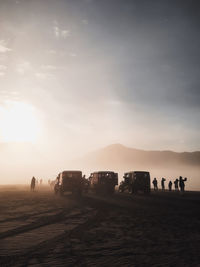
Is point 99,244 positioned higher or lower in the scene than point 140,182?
lower

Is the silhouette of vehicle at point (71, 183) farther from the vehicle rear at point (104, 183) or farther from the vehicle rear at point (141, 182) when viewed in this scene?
the vehicle rear at point (141, 182)

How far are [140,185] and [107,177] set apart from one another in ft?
13.2

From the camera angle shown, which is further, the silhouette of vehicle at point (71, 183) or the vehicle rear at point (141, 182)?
the vehicle rear at point (141, 182)

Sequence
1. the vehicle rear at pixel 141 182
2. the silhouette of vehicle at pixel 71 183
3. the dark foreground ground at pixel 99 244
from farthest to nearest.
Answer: the vehicle rear at pixel 141 182, the silhouette of vehicle at pixel 71 183, the dark foreground ground at pixel 99 244

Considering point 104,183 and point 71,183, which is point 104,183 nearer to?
point 104,183

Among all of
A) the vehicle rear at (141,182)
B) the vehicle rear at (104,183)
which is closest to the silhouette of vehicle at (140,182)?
the vehicle rear at (141,182)

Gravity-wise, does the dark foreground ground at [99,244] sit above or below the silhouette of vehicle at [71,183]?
below

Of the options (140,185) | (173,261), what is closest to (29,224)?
(173,261)

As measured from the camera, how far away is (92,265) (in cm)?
433

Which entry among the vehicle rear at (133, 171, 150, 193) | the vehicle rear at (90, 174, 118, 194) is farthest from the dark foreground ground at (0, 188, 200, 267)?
the vehicle rear at (90, 174, 118, 194)

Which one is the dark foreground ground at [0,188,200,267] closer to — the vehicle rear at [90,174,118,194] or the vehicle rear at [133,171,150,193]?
the vehicle rear at [133,171,150,193]

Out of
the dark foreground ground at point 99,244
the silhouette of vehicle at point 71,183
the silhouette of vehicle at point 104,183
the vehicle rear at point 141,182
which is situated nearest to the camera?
the dark foreground ground at point 99,244

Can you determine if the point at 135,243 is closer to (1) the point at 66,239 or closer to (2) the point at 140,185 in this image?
(1) the point at 66,239

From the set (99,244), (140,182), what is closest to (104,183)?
(140,182)
